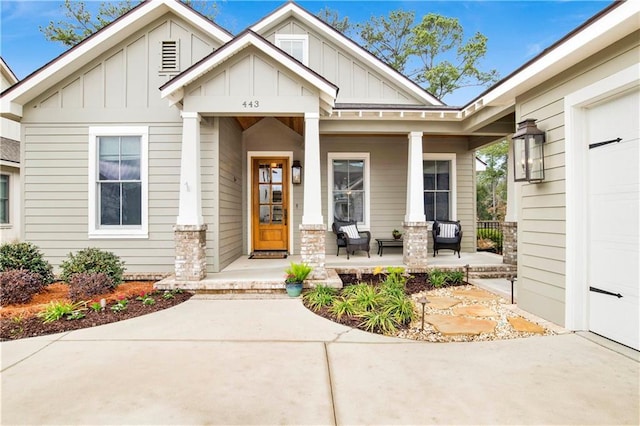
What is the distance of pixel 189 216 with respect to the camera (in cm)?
546

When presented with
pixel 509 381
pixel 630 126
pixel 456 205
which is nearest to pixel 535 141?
pixel 630 126

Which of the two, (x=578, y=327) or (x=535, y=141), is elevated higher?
(x=535, y=141)

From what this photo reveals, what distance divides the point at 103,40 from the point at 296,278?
5441mm

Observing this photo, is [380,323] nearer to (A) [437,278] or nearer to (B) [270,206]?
(A) [437,278]

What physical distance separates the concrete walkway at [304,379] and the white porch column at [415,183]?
11.4 feet

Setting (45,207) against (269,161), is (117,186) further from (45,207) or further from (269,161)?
(269,161)

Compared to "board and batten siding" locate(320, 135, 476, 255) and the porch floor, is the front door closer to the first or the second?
the porch floor

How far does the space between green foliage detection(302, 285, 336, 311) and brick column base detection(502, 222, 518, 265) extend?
156 inches

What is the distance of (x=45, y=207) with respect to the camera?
6.38 meters

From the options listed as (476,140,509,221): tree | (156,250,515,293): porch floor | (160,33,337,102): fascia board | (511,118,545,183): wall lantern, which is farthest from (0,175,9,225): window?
(476,140,509,221): tree

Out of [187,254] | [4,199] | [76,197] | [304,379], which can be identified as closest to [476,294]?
[304,379]

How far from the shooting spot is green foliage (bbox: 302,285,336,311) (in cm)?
471

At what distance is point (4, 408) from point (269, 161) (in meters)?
6.80

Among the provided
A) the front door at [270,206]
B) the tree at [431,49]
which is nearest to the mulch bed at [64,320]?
the front door at [270,206]
